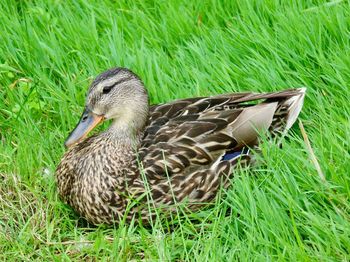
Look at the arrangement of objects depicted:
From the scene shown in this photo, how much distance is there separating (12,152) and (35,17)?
4.10 ft

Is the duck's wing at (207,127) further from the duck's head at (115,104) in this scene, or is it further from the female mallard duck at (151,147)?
the duck's head at (115,104)

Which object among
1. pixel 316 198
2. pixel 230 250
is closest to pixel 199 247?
pixel 230 250

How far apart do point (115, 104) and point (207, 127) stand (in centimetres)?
51

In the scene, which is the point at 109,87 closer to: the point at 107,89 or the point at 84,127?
the point at 107,89

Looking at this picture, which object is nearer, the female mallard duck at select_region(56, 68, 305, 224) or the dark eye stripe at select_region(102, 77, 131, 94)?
the female mallard duck at select_region(56, 68, 305, 224)

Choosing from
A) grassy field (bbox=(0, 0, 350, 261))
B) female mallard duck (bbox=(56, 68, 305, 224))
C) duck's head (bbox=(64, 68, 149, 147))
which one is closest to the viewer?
grassy field (bbox=(0, 0, 350, 261))

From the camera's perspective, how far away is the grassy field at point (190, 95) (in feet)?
13.4

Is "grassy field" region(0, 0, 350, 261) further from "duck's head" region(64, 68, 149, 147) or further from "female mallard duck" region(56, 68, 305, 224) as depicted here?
"duck's head" region(64, 68, 149, 147)

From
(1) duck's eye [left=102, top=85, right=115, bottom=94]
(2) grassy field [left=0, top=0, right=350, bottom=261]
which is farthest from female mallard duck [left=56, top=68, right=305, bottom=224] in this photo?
(2) grassy field [left=0, top=0, right=350, bottom=261]

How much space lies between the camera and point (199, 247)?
413 cm

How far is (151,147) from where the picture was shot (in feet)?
15.2

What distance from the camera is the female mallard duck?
451 centimetres

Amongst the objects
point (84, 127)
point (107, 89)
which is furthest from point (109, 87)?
point (84, 127)

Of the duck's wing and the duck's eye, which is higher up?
the duck's eye
